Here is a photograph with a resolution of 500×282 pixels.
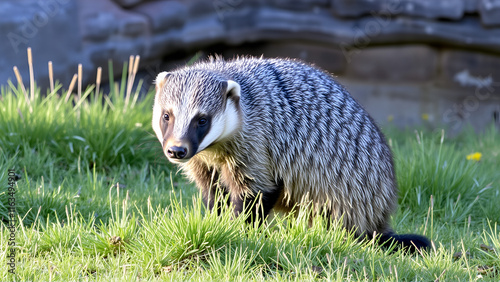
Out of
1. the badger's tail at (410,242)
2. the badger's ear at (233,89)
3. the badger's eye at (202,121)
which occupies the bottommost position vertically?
Answer: the badger's tail at (410,242)

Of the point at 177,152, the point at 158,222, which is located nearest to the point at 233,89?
the point at 177,152

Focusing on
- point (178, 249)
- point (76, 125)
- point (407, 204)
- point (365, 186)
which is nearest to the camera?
point (178, 249)

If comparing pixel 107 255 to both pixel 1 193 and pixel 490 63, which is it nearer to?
pixel 1 193

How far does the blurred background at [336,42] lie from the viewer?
22.2 ft

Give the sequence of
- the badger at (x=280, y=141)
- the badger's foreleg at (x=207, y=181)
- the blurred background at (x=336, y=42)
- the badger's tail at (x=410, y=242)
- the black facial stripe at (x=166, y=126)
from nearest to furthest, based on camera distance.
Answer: the black facial stripe at (x=166, y=126), the badger at (x=280, y=141), the badger's tail at (x=410, y=242), the badger's foreleg at (x=207, y=181), the blurred background at (x=336, y=42)

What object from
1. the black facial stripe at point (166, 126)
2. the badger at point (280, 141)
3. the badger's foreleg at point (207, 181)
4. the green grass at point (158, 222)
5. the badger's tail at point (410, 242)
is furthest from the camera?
the badger's foreleg at point (207, 181)

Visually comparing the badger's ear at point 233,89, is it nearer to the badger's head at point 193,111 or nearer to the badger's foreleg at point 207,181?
the badger's head at point 193,111

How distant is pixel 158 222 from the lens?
309 cm

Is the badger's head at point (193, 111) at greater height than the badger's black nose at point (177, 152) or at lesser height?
greater

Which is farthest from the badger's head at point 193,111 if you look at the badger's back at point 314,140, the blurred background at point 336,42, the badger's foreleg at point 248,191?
the blurred background at point 336,42

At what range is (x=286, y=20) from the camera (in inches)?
291

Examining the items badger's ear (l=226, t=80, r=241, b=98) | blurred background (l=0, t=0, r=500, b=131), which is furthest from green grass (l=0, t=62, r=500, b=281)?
blurred background (l=0, t=0, r=500, b=131)

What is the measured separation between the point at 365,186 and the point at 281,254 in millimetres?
969

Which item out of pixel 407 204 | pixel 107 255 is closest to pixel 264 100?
pixel 107 255
